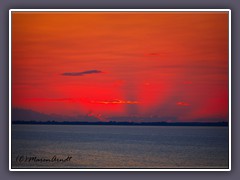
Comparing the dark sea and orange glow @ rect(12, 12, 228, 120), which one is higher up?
orange glow @ rect(12, 12, 228, 120)

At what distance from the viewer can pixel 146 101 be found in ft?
27.3

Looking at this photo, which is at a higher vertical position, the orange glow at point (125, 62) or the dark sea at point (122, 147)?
the orange glow at point (125, 62)

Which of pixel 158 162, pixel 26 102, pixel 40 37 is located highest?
pixel 40 37

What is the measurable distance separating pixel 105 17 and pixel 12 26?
83 cm

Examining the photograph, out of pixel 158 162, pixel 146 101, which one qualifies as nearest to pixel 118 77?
pixel 146 101

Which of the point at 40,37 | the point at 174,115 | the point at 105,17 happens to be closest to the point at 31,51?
the point at 40,37

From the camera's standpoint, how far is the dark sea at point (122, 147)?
26.6ft

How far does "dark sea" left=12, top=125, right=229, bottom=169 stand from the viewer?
812cm

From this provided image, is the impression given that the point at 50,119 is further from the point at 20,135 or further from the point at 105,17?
the point at 105,17

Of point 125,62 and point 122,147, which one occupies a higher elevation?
point 125,62

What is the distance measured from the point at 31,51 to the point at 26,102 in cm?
46

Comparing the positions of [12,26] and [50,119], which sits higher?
[12,26]

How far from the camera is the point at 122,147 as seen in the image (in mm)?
8305

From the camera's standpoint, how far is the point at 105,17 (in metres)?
8.19
